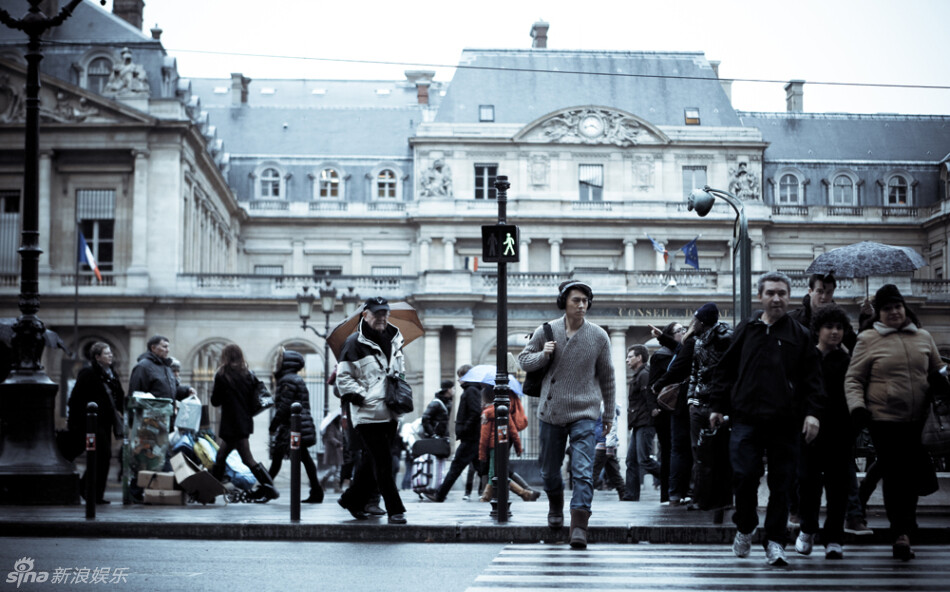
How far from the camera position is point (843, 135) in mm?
64312

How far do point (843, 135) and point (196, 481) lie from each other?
55109 millimetres

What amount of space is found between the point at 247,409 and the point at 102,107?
3143 cm

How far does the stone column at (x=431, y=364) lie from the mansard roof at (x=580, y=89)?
16.8 metres

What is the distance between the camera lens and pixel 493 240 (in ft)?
42.1

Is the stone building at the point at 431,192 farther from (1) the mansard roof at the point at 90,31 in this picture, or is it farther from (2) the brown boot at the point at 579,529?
(2) the brown boot at the point at 579,529

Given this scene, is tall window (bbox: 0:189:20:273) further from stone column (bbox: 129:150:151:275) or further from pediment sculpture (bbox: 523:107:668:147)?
pediment sculpture (bbox: 523:107:668:147)

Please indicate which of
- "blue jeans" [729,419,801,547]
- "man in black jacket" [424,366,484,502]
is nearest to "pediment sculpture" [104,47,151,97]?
"man in black jacket" [424,366,484,502]

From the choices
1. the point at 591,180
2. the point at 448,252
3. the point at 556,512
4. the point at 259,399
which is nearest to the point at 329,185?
the point at 448,252

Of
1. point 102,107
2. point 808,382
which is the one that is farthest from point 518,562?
point 102,107

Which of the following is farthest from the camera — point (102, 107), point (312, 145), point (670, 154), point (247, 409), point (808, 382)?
point (312, 145)

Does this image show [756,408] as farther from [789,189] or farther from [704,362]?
[789,189]

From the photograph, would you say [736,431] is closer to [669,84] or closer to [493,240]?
[493,240]

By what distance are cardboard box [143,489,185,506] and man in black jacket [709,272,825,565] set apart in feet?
25.9

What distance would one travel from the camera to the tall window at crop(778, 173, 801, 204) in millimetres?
61625
